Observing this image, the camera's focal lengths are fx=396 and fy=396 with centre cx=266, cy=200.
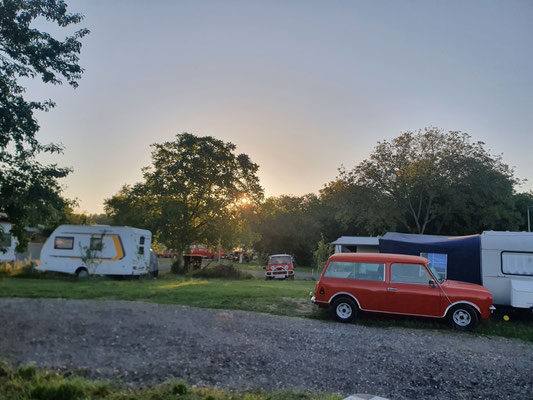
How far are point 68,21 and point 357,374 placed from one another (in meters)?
10.5

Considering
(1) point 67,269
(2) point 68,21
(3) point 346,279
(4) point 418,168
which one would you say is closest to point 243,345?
(3) point 346,279

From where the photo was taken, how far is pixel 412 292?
999cm

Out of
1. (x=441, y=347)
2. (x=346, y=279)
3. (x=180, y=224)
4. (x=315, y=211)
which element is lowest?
(x=441, y=347)

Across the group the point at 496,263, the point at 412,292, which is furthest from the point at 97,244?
the point at 496,263

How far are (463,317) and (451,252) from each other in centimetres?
363

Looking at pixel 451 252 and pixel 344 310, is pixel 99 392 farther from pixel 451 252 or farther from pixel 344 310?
pixel 451 252

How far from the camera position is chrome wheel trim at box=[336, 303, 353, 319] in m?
10.3

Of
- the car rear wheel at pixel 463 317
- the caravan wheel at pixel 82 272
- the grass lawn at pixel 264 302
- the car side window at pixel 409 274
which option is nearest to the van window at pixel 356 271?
the car side window at pixel 409 274

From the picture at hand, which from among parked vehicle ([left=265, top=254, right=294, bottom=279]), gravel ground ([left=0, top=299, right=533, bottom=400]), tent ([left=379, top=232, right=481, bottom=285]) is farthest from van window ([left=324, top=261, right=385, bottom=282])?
parked vehicle ([left=265, top=254, right=294, bottom=279])

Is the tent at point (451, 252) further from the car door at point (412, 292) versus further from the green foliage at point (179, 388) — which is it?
the green foliage at point (179, 388)

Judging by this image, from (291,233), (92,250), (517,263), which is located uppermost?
(291,233)

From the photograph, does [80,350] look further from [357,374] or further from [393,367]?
[393,367]

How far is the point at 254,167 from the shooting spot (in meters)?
29.5

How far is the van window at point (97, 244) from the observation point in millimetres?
19703
